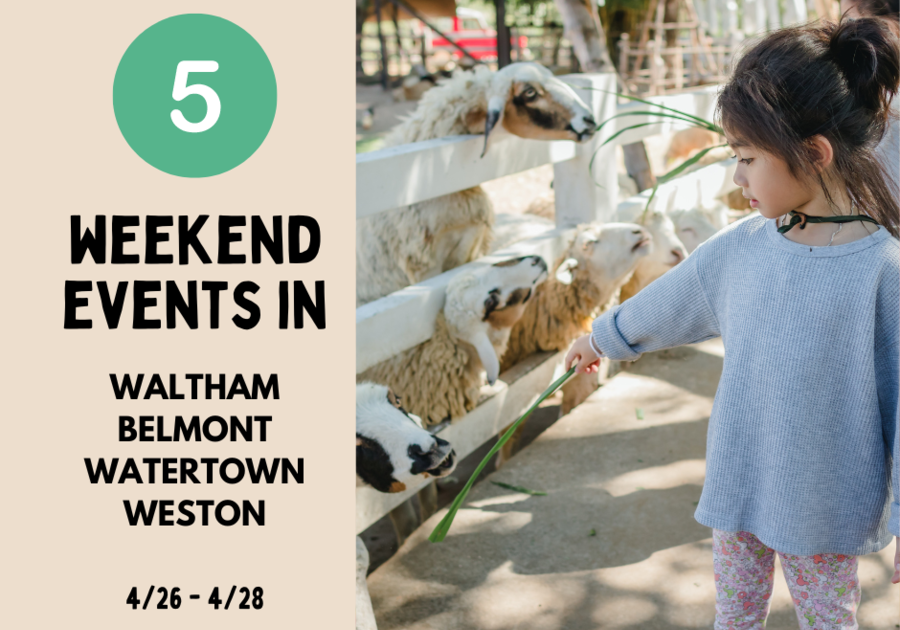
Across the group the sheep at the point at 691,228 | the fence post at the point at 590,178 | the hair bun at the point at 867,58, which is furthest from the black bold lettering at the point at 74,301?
the sheep at the point at 691,228

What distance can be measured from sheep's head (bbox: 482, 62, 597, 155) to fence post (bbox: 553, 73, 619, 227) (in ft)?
2.26

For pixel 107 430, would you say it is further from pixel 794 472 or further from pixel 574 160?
pixel 574 160

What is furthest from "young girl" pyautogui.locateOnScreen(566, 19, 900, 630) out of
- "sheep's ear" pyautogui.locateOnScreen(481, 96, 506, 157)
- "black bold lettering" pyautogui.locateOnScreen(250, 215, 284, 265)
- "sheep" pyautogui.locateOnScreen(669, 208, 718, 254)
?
"sheep" pyautogui.locateOnScreen(669, 208, 718, 254)

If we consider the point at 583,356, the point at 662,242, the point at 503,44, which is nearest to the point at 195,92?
the point at 583,356

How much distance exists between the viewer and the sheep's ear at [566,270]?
A: 9.64 ft

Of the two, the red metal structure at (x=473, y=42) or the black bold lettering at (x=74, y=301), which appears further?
the red metal structure at (x=473, y=42)

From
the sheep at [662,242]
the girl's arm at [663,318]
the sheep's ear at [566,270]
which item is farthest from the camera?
the sheep at [662,242]

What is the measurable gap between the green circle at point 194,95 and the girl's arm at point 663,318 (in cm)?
81

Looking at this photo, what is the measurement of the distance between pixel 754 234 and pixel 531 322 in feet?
6.06

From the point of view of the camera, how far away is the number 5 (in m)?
1.47

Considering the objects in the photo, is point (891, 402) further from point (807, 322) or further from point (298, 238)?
point (298, 238)

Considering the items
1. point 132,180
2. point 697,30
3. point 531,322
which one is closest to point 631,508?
point 531,322

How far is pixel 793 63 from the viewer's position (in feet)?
4.34

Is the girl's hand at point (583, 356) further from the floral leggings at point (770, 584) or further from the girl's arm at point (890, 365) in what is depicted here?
the girl's arm at point (890, 365)
